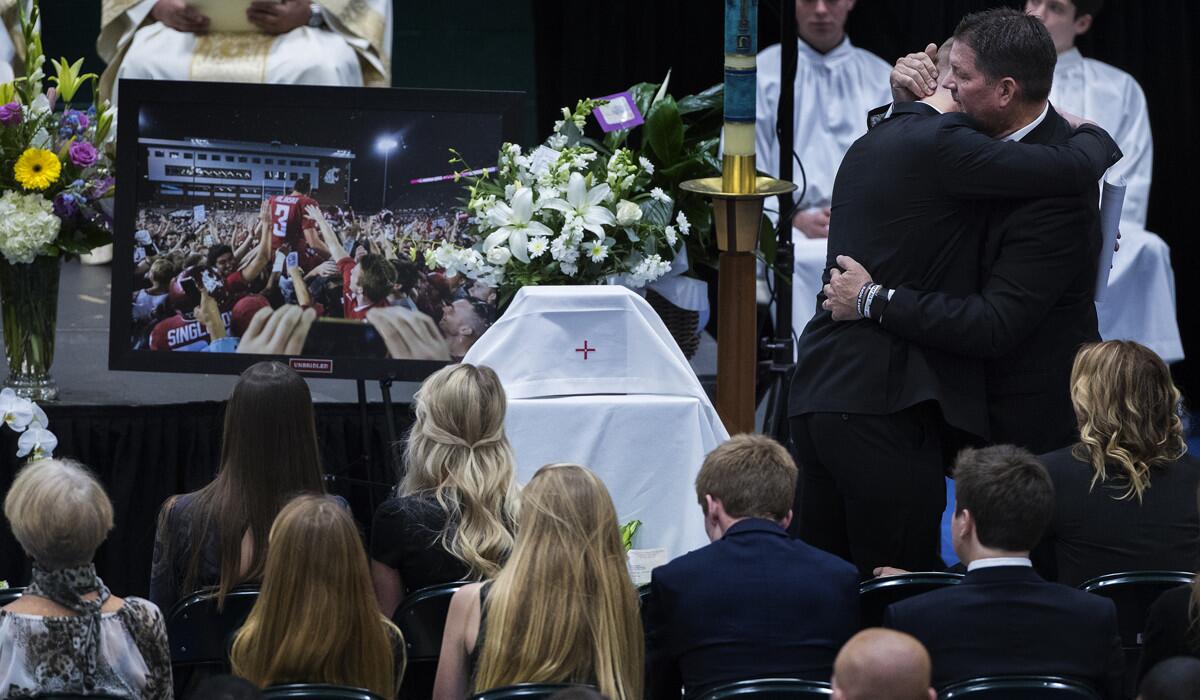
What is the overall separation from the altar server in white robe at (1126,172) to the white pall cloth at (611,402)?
3432 millimetres

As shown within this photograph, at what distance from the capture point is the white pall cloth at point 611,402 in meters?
3.92

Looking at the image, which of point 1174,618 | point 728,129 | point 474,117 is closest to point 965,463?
point 1174,618

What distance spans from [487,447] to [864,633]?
122 cm

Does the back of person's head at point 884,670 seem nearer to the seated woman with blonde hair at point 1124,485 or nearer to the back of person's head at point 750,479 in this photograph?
the back of person's head at point 750,479

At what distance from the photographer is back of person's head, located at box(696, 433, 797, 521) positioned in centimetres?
284

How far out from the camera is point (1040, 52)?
11.1ft

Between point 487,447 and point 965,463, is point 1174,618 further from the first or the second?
point 487,447

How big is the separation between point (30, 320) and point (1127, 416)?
297cm

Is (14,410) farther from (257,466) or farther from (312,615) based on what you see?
(312,615)

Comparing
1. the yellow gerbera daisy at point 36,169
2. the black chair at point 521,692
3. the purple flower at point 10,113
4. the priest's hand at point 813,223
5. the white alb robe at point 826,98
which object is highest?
the white alb robe at point 826,98

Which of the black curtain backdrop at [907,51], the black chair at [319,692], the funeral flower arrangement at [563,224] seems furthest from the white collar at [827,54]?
the black chair at [319,692]

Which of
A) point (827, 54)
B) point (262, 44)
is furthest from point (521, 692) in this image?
point (827, 54)

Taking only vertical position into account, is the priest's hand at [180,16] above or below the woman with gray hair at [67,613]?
above

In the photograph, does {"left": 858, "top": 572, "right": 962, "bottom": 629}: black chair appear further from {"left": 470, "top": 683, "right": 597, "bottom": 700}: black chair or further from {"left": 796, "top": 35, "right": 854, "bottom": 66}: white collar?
{"left": 796, "top": 35, "right": 854, "bottom": 66}: white collar
